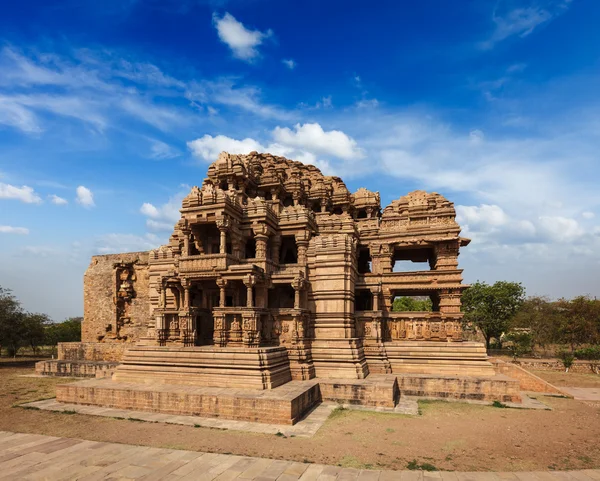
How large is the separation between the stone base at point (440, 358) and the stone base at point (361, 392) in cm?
317

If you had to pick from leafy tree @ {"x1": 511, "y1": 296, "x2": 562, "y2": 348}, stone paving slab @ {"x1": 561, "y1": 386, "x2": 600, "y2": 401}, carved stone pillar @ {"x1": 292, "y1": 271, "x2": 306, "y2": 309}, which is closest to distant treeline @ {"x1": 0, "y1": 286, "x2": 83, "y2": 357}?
carved stone pillar @ {"x1": 292, "y1": 271, "x2": 306, "y2": 309}

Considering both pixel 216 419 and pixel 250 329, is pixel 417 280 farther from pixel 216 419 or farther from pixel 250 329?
pixel 216 419

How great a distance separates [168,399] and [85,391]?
3.81 m

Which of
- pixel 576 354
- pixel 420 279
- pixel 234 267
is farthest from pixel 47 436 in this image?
pixel 576 354

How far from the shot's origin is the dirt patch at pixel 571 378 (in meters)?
23.3

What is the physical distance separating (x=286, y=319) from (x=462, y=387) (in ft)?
26.1

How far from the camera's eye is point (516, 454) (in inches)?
400

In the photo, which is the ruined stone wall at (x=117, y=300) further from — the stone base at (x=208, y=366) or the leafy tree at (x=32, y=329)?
the stone base at (x=208, y=366)

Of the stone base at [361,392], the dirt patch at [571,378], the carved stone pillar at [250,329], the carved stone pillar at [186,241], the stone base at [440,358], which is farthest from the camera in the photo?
the dirt patch at [571,378]

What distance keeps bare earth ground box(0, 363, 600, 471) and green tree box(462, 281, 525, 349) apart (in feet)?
95.5

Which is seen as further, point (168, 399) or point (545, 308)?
point (545, 308)

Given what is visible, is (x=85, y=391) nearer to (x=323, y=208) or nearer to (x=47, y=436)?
(x=47, y=436)

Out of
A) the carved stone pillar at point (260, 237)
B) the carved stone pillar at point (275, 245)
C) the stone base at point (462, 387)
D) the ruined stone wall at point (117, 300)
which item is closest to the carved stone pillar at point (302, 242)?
the carved stone pillar at point (275, 245)

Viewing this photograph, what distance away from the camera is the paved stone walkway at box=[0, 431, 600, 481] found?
8398 millimetres
